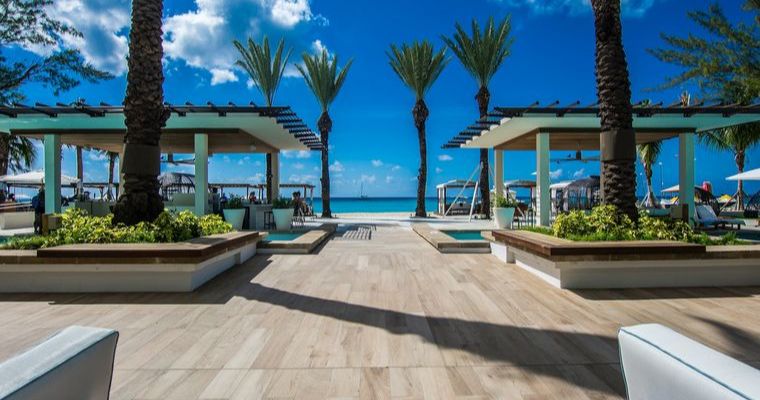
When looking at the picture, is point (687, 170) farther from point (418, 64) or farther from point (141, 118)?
point (141, 118)

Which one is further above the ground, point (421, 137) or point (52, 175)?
point (421, 137)

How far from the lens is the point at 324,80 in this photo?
19.9m

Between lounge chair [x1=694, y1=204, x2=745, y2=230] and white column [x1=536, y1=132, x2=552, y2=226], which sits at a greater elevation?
white column [x1=536, y1=132, x2=552, y2=226]

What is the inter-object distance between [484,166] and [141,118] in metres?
14.9

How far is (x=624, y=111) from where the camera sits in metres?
6.07

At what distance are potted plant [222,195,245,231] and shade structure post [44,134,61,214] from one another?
5.13 meters

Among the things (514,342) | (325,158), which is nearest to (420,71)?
(325,158)

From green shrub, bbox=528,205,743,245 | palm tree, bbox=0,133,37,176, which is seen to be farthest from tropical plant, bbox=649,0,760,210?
palm tree, bbox=0,133,37,176

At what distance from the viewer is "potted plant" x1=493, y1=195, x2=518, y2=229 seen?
41.6ft

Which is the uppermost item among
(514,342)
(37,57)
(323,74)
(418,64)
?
(418,64)

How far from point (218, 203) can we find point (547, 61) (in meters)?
25.5

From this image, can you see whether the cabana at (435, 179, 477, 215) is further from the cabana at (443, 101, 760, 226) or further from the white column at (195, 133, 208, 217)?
the white column at (195, 133, 208, 217)

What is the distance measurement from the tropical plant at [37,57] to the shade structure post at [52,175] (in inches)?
63.6

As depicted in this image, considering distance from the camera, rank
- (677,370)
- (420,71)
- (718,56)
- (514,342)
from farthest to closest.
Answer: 1. (420,71)
2. (718,56)
3. (514,342)
4. (677,370)
